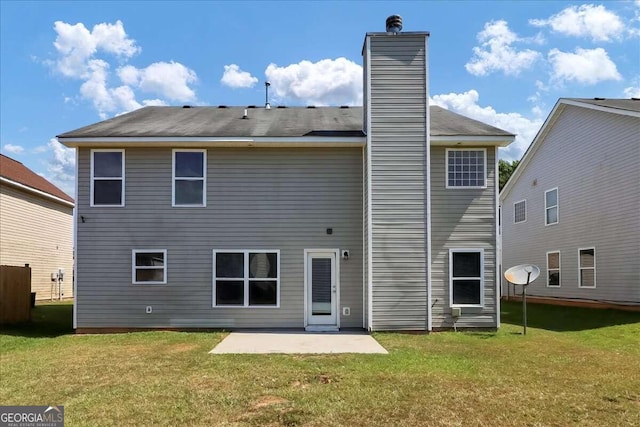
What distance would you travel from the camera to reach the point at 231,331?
11086mm

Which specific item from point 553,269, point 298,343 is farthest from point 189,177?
point 553,269

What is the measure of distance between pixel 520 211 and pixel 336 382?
16395 millimetres

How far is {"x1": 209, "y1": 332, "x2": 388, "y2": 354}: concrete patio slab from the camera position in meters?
8.69

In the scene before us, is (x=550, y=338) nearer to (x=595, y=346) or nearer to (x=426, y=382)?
(x=595, y=346)

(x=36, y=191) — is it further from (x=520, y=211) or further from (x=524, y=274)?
(x=520, y=211)

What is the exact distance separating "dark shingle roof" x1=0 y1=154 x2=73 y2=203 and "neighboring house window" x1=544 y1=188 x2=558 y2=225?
19.8 meters

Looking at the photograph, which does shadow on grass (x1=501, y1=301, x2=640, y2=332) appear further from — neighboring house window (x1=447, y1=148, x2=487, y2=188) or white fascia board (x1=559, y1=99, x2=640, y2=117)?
white fascia board (x1=559, y1=99, x2=640, y2=117)

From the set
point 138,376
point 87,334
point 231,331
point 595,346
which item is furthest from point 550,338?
point 87,334

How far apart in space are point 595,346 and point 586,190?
7835 millimetres

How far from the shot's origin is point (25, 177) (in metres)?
20.3

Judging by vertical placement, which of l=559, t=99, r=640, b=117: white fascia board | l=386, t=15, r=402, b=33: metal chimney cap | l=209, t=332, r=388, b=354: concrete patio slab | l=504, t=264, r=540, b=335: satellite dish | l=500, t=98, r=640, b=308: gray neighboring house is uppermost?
l=386, t=15, r=402, b=33: metal chimney cap

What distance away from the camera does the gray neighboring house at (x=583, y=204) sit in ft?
44.7

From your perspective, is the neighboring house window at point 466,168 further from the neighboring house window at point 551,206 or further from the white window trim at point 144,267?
the neighboring house window at point 551,206

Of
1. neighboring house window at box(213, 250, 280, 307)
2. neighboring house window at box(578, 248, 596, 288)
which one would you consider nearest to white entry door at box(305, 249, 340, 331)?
neighboring house window at box(213, 250, 280, 307)
